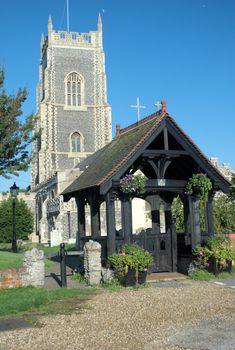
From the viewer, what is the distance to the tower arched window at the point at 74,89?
63.8 metres

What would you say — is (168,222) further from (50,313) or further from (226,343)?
(226,343)

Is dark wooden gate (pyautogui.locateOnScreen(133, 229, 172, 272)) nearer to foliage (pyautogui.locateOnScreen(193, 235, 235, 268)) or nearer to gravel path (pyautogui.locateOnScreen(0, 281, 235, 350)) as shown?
foliage (pyautogui.locateOnScreen(193, 235, 235, 268))

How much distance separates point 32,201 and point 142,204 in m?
22.8

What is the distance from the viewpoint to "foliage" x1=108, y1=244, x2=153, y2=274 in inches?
448

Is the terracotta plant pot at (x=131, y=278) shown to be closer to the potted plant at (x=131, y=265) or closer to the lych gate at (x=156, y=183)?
the potted plant at (x=131, y=265)

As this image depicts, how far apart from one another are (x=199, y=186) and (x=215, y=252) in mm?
1993

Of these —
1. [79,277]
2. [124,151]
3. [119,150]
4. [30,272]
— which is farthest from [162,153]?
[30,272]

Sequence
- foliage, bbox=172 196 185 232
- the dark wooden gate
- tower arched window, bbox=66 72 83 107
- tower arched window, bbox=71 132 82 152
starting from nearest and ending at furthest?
the dark wooden gate, foliage, bbox=172 196 185 232, tower arched window, bbox=71 132 82 152, tower arched window, bbox=66 72 83 107

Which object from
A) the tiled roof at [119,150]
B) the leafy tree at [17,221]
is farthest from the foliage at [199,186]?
the leafy tree at [17,221]

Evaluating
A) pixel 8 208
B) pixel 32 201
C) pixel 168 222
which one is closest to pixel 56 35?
pixel 32 201

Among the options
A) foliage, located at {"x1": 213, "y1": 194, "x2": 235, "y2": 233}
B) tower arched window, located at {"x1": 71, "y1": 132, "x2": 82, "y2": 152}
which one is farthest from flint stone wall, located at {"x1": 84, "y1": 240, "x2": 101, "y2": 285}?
tower arched window, located at {"x1": 71, "y1": 132, "x2": 82, "y2": 152}

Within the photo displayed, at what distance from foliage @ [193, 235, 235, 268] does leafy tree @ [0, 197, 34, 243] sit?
33.6 m

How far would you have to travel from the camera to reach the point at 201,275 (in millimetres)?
12477

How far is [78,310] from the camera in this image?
8625 mm
